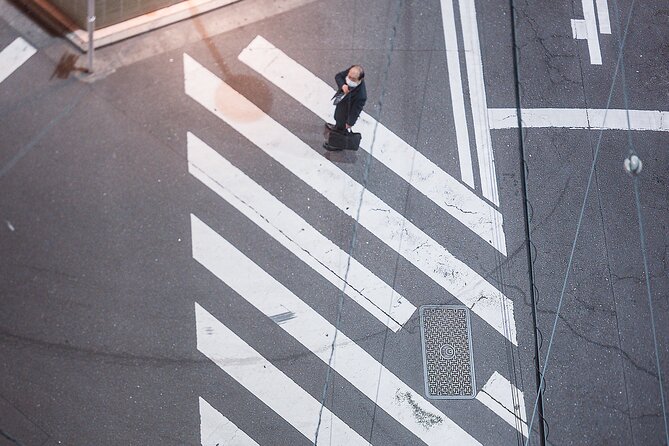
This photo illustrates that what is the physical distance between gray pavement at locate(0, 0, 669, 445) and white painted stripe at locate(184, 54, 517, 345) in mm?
130

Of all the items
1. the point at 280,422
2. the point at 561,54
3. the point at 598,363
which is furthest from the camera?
the point at 561,54

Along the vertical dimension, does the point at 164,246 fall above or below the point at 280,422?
above

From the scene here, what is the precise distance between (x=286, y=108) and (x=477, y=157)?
3021 millimetres

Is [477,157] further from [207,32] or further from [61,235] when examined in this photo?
[61,235]

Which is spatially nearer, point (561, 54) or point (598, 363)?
point (598, 363)

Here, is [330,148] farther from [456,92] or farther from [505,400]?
[505,400]

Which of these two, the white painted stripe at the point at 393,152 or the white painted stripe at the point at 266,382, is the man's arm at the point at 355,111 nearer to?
the white painted stripe at the point at 393,152

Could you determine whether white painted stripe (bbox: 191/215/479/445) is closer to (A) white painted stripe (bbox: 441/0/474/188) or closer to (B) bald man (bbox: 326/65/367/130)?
(B) bald man (bbox: 326/65/367/130)

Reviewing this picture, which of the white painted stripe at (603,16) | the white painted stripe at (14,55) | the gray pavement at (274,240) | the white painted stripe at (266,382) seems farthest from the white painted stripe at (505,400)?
the white painted stripe at (14,55)

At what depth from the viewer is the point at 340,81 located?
9664mm

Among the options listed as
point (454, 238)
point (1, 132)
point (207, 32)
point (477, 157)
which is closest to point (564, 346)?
point (454, 238)

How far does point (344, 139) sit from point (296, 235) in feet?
5.14

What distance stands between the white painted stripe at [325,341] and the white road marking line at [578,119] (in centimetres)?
413

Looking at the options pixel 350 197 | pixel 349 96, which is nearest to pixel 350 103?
pixel 349 96
